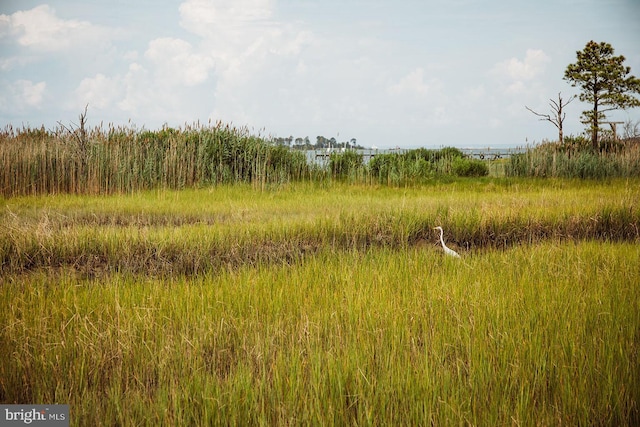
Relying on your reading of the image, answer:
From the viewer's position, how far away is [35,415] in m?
2.41

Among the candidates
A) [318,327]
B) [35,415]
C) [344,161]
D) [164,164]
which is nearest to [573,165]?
[344,161]

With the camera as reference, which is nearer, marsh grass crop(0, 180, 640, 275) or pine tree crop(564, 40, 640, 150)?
marsh grass crop(0, 180, 640, 275)

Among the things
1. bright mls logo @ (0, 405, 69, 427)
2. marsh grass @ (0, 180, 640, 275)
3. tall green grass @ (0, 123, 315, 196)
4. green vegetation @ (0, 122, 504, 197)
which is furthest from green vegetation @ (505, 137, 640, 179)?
bright mls logo @ (0, 405, 69, 427)

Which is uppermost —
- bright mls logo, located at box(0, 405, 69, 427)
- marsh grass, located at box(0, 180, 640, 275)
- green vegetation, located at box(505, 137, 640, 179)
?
green vegetation, located at box(505, 137, 640, 179)

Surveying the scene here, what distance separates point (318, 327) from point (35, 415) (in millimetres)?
1498

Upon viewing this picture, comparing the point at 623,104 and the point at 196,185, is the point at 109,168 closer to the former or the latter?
the point at 196,185

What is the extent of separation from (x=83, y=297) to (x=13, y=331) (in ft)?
2.62

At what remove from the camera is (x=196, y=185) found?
11.7 m

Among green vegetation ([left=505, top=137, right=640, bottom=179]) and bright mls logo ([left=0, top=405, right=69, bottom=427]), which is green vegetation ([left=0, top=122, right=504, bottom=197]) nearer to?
green vegetation ([left=505, top=137, right=640, bottom=179])

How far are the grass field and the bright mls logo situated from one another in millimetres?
113

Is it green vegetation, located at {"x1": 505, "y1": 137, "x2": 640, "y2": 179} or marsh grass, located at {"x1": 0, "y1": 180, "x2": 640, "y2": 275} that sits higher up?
green vegetation, located at {"x1": 505, "y1": 137, "x2": 640, "y2": 179}

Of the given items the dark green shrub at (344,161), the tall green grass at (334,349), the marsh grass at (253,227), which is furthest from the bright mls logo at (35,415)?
the dark green shrub at (344,161)

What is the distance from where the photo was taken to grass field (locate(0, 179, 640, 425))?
2.45m

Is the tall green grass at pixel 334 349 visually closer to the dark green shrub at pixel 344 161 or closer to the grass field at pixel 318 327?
the grass field at pixel 318 327
